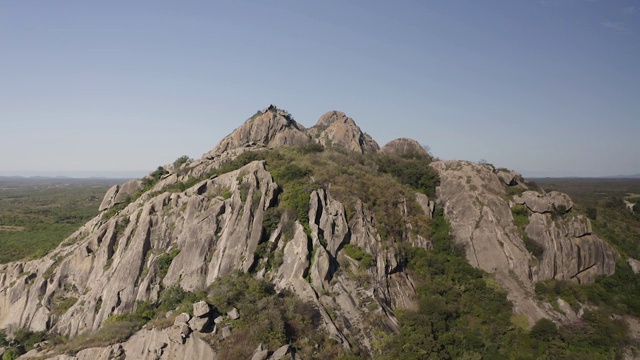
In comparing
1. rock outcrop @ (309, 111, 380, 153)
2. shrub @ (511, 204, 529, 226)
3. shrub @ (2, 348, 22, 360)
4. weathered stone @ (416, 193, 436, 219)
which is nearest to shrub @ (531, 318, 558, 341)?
shrub @ (511, 204, 529, 226)

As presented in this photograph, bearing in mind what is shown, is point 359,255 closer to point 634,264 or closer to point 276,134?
point 634,264

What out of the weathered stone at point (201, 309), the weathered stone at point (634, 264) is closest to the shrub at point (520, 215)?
the weathered stone at point (634, 264)

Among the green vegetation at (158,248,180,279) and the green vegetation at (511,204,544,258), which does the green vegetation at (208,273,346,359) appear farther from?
the green vegetation at (511,204,544,258)

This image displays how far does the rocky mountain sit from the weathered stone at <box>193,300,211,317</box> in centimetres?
12

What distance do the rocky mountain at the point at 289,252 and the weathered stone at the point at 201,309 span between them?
4.8 inches

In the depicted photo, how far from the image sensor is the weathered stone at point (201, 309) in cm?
2995

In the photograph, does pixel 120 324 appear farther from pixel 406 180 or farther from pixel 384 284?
pixel 406 180

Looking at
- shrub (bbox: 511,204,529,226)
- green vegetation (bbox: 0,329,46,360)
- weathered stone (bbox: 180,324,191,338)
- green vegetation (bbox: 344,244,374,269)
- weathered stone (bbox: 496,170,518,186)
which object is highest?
weathered stone (bbox: 496,170,518,186)

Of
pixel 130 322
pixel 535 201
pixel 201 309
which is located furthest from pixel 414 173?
pixel 130 322

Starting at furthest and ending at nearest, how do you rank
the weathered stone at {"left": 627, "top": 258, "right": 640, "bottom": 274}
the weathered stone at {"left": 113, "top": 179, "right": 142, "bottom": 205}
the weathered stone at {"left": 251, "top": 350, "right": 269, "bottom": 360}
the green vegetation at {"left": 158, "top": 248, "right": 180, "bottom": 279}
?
the weathered stone at {"left": 113, "top": 179, "right": 142, "bottom": 205}, the weathered stone at {"left": 627, "top": 258, "right": 640, "bottom": 274}, the green vegetation at {"left": 158, "top": 248, "right": 180, "bottom": 279}, the weathered stone at {"left": 251, "top": 350, "right": 269, "bottom": 360}

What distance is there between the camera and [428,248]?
148 ft

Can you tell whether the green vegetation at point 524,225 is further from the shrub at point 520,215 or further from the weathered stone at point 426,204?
the weathered stone at point 426,204

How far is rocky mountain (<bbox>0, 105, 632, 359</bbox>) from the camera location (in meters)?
32.8

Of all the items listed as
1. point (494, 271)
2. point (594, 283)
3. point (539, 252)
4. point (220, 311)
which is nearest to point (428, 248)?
point (494, 271)
